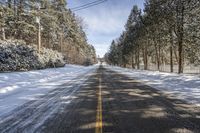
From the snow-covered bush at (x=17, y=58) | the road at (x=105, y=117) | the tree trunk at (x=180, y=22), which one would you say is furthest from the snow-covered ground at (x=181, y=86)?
the snow-covered bush at (x=17, y=58)

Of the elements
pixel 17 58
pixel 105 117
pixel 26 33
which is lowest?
pixel 105 117

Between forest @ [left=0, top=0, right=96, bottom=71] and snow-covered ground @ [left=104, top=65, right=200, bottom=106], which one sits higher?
forest @ [left=0, top=0, right=96, bottom=71]

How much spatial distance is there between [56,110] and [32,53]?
822 inches

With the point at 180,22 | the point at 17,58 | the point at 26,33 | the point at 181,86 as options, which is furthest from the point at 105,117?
the point at 26,33

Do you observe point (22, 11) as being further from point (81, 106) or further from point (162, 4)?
point (81, 106)

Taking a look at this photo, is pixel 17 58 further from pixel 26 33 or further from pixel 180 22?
pixel 26 33

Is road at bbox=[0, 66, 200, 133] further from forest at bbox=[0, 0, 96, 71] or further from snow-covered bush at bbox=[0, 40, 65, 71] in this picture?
forest at bbox=[0, 0, 96, 71]

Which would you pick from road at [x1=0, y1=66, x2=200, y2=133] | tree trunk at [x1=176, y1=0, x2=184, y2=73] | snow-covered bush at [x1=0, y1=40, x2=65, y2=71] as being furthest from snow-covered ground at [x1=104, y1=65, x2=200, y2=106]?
snow-covered bush at [x1=0, y1=40, x2=65, y2=71]

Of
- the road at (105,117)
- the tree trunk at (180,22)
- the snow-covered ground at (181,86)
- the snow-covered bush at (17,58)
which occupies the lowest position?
the road at (105,117)

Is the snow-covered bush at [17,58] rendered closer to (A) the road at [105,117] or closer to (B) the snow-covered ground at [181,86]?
(B) the snow-covered ground at [181,86]

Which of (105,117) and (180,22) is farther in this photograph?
(180,22)

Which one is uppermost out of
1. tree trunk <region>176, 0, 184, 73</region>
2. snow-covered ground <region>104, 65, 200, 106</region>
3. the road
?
tree trunk <region>176, 0, 184, 73</region>

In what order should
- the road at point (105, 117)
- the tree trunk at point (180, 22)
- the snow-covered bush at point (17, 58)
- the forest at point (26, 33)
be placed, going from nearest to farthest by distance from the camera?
1. the road at point (105, 117)
2. the snow-covered bush at point (17, 58)
3. the forest at point (26, 33)
4. the tree trunk at point (180, 22)

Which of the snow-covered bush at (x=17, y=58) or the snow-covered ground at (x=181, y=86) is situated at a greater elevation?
the snow-covered bush at (x=17, y=58)
